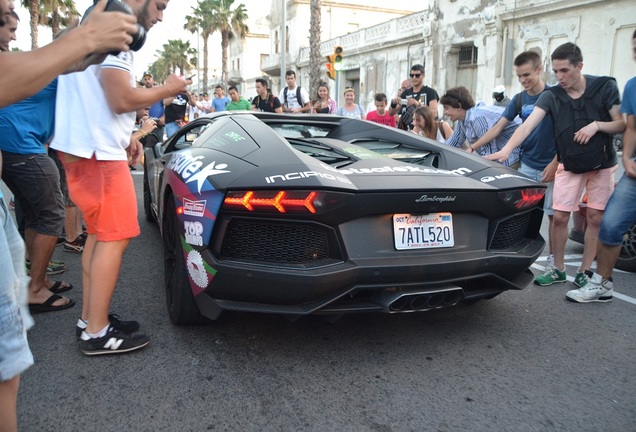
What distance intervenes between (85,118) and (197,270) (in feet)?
3.09

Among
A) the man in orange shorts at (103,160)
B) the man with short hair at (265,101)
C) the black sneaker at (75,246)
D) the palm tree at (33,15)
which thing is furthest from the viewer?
the palm tree at (33,15)

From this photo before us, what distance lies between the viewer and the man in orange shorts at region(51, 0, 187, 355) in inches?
98.5

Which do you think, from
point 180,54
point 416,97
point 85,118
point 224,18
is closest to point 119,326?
point 85,118

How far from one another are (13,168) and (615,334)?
3.87 meters

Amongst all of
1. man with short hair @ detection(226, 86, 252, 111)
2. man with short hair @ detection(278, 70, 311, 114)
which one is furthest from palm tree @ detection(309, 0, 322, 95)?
man with short hair @ detection(278, 70, 311, 114)

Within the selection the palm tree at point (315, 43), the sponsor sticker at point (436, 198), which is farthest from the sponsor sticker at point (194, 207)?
the palm tree at point (315, 43)

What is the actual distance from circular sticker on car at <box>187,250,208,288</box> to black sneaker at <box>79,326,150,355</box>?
0.49 m

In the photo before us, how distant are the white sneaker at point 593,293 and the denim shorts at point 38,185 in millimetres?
3617

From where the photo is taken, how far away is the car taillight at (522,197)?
9.14 ft

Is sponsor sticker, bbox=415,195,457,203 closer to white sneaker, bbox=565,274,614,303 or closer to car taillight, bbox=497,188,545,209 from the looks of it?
car taillight, bbox=497,188,545,209

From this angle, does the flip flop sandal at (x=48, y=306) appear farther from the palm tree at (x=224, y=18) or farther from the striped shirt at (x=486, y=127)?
the palm tree at (x=224, y=18)

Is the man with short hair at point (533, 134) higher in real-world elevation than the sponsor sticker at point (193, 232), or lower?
higher

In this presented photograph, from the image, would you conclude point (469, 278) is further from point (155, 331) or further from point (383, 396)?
point (155, 331)

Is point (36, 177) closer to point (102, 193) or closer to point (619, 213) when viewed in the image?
point (102, 193)
